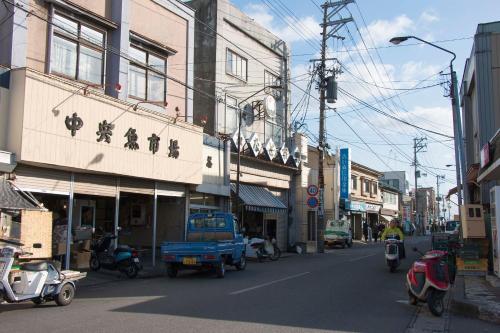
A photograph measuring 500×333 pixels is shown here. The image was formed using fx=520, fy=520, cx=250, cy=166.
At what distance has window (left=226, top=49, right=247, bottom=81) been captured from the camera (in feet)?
92.5

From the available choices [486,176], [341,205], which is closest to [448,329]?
[486,176]

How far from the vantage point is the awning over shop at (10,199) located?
12.3 meters

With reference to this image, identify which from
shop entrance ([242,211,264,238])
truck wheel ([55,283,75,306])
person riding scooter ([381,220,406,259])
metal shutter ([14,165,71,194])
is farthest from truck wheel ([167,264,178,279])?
shop entrance ([242,211,264,238])

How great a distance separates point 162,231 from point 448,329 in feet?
52.0

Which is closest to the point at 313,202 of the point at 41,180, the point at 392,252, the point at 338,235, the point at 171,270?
the point at 338,235

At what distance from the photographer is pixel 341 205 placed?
153 feet

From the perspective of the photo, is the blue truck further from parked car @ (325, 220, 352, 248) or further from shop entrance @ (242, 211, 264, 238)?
parked car @ (325, 220, 352, 248)

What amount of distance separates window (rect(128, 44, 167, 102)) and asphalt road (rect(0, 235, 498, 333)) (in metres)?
8.32

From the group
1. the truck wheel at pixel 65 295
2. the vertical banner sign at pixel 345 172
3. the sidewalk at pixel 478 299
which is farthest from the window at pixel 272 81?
the truck wheel at pixel 65 295

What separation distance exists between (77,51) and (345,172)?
3148cm

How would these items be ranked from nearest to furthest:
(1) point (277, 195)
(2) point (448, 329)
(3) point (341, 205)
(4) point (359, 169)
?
(2) point (448, 329), (1) point (277, 195), (3) point (341, 205), (4) point (359, 169)

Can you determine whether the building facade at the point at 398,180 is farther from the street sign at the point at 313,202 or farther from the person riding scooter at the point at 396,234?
the person riding scooter at the point at 396,234

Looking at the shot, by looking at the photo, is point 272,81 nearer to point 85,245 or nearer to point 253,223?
point 253,223

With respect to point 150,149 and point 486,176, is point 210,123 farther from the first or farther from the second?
point 486,176
